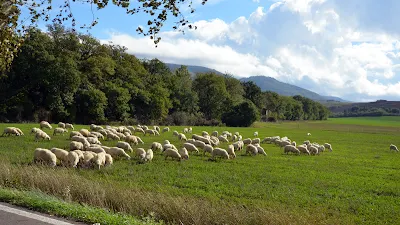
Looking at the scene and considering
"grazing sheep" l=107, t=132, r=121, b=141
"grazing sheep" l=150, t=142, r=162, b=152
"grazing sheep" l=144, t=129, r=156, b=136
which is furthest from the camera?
"grazing sheep" l=144, t=129, r=156, b=136

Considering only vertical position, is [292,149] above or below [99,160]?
below

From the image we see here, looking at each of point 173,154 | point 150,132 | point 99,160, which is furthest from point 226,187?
point 150,132

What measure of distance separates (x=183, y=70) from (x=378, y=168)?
8547cm

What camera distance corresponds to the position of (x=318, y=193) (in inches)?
544

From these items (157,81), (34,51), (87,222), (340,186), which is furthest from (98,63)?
(87,222)

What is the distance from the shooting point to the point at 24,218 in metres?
7.05

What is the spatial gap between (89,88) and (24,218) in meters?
54.1

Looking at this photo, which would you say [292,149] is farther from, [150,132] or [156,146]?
[150,132]

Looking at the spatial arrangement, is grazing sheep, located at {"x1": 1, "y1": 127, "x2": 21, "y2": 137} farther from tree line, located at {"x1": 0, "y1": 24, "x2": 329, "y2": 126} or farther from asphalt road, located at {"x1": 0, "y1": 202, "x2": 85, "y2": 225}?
asphalt road, located at {"x1": 0, "y1": 202, "x2": 85, "y2": 225}

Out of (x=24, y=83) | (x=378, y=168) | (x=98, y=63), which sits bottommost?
(x=378, y=168)

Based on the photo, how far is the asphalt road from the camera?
6.81m

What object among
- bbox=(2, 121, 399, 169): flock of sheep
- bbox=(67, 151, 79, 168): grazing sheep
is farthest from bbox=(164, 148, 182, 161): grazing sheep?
bbox=(67, 151, 79, 168): grazing sheep

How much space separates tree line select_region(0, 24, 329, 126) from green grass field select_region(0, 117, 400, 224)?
3135 centimetres

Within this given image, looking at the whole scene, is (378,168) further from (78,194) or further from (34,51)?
(34,51)
